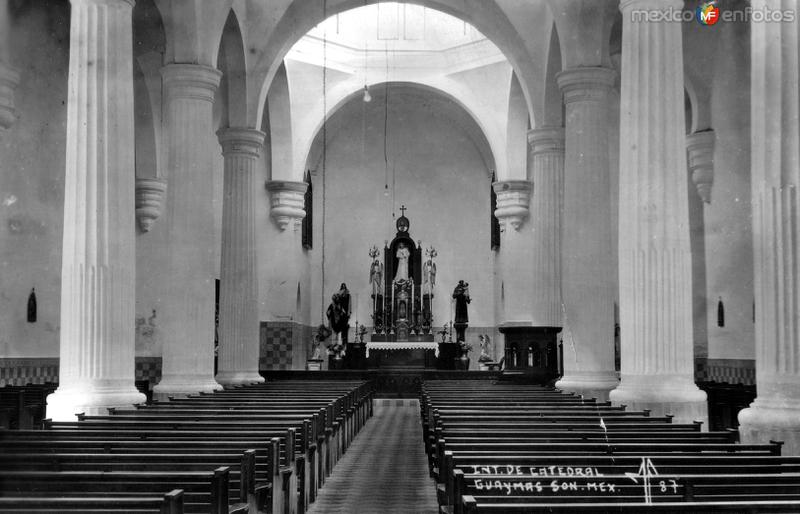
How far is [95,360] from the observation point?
923cm

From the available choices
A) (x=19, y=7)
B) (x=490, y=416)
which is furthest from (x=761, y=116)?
(x=19, y=7)

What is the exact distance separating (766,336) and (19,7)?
11.7m

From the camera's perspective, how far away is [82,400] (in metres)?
9.11

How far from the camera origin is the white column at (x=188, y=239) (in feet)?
43.3

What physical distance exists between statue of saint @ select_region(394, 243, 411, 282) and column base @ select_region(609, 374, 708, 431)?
1828cm

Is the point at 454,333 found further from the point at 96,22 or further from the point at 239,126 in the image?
the point at 96,22

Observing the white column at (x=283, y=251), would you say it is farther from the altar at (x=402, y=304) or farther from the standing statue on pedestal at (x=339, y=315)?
the altar at (x=402, y=304)

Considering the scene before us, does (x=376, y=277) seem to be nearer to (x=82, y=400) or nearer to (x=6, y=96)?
(x=6, y=96)

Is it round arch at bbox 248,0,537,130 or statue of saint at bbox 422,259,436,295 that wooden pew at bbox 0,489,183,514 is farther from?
statue of saint at bbox 422,259,436,295

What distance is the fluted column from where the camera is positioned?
683 inches

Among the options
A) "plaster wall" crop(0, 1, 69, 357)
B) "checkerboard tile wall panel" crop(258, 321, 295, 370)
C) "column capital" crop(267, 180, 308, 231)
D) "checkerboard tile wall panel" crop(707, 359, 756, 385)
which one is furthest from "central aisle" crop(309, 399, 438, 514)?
"column capital" crop(267, 180, 308, 231)

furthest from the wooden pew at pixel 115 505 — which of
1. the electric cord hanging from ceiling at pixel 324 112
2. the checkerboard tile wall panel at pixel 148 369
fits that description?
the checkerboard tile wall panel at pixel 148 369

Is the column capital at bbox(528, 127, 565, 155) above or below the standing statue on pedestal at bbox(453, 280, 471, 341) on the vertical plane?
above

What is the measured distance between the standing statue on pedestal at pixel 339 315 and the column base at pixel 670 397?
16.9 meters
